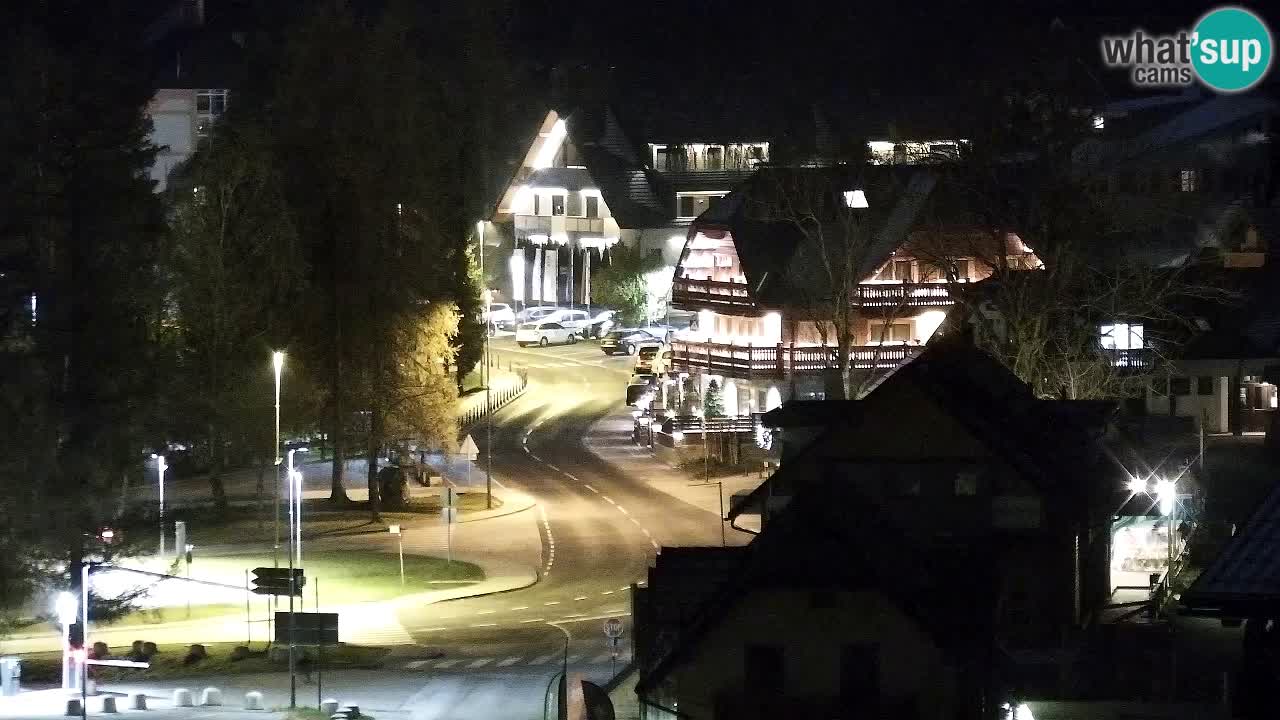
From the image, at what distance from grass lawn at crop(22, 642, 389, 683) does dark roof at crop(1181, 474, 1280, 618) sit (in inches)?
1140

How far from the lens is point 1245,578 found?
16.7 meters

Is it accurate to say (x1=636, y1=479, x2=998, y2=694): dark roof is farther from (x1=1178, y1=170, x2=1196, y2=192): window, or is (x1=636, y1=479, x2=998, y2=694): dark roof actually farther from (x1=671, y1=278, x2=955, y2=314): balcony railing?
(x1=1178, y1=170, x2=1196, y2=192): window

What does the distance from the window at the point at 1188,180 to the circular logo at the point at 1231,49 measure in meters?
7.08

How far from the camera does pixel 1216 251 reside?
75000mm

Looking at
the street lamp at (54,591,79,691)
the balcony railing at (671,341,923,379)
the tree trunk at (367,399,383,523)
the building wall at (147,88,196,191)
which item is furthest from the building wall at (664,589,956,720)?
the building wall at (147,88,196,191)

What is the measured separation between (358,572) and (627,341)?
43.3 metres

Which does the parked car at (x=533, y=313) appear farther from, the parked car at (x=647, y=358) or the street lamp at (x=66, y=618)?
the street lamp at (x=66, y=618)

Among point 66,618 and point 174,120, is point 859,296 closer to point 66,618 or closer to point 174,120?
point 66,618

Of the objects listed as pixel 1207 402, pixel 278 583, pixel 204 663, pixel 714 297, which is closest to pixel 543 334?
pixel 714 297

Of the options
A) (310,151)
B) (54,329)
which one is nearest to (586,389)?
(310,151)

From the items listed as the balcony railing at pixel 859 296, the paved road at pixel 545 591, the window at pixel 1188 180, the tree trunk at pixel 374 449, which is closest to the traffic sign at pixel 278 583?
the paved road at pixel 545 591

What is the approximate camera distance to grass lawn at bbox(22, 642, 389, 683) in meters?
42.7

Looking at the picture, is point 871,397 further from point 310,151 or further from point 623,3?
point 623,3

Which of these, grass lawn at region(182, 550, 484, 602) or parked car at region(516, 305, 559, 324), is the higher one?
parked car at region(516, 305, 559, 324)
